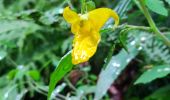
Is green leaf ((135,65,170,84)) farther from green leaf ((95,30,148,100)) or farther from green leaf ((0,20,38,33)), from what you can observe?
green leaf ((0,20,38,33))

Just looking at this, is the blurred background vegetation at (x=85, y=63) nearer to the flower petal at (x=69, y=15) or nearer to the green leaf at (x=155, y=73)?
the green leaf at (x=155, y=73)

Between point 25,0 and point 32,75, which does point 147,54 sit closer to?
point 32,75

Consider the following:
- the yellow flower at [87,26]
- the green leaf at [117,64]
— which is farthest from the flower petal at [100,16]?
the green leaf at [117,64]

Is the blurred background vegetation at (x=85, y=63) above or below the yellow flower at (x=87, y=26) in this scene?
below

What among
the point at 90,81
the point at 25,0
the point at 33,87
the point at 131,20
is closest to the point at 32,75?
the point at 33,87

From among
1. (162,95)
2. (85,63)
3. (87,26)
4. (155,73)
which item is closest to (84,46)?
(87,26)

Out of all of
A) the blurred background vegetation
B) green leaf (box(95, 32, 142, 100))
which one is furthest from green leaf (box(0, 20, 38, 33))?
green leaf (box(95, 32, 142, 100))
